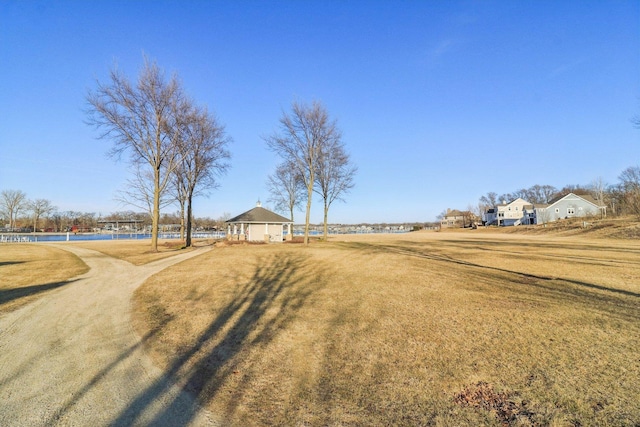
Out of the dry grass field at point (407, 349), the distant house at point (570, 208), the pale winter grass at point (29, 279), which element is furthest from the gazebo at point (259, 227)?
the distant house at point (570, 208)

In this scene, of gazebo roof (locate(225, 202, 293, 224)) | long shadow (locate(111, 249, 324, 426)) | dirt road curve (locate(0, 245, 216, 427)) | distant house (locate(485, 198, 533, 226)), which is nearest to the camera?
dirt road curve (locate(0, 245, 216, 427))

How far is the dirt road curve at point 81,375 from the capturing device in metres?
3.51

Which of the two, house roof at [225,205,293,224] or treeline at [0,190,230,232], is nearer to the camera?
house roof at [225,205,293,224]

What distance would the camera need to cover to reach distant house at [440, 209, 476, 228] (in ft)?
325

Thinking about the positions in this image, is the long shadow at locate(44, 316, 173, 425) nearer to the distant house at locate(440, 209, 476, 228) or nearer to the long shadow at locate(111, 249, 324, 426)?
the long shadow at locate(111, 249, 324, 426)

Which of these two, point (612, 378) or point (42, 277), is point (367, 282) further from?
point (42, 277)

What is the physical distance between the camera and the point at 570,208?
66562 mm

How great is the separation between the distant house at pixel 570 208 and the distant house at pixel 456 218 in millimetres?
28510

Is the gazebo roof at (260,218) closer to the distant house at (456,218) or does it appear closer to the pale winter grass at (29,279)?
the pale winter grass at (29,279)

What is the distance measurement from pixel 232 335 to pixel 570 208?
81941 millimetres

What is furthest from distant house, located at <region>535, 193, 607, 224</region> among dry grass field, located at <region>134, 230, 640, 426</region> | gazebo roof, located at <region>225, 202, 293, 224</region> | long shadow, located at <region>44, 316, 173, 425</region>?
long shadow, located at <region>44, 316, 173, 425</region>

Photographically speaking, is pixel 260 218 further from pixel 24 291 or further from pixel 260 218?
pixel 24 291

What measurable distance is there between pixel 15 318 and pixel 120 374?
508 cm

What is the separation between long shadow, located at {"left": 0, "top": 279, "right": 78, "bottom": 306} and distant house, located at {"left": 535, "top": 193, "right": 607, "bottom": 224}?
77.7m
